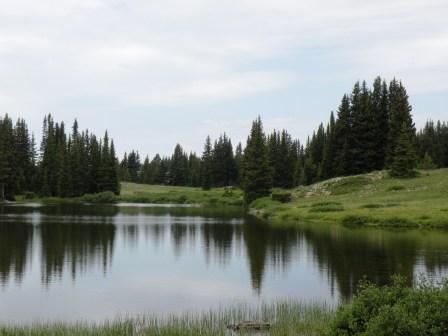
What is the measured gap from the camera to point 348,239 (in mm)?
44219

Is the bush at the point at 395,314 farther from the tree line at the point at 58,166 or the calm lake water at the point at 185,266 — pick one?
the tree line at the point at 58,166

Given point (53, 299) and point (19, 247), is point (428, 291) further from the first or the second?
point (19, 247)

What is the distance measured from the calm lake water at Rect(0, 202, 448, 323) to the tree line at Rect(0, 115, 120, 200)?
77.0 metres

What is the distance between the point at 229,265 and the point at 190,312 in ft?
41.4

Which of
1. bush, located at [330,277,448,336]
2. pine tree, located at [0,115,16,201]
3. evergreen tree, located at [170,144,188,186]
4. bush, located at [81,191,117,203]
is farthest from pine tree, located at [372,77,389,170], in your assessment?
evergreen tree, located at [170,144,188,186]

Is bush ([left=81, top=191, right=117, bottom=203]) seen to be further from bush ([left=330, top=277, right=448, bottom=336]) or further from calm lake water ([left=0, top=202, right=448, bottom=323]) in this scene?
bush ([left=330, top=277, right=448, bottom=336])

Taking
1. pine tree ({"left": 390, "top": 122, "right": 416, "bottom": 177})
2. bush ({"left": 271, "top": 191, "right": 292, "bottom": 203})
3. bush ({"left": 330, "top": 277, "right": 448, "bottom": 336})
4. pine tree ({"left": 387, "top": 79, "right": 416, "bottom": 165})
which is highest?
pine tree ({"left": 387, "top": 79, "right": 416, "bottom": 165})

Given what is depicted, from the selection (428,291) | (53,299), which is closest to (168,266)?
(53,299)

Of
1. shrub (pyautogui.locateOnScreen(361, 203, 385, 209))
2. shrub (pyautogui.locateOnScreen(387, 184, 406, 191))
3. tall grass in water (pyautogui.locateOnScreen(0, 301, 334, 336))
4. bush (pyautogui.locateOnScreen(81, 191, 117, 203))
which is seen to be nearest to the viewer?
tall grass in water (pyautogui.locateOnScreen(0, 301, 334, 336))

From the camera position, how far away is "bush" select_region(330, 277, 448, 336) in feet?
36.8

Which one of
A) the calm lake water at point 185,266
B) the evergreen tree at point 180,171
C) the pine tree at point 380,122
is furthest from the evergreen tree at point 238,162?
the calm lake water at point 185,266

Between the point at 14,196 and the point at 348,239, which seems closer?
the point at 348,239

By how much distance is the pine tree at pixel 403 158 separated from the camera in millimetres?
80688

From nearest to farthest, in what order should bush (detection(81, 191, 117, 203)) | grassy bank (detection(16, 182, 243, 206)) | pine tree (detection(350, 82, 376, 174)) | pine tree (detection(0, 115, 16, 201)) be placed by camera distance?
1. pine tree (detection(350, 82, 376, 174))
2. pine tree (detection(0, 115, 16, 201))
3. grassy bank (detection(16, 182, 243, 206))
4. bush (detection(81, 191, 117, 203))
